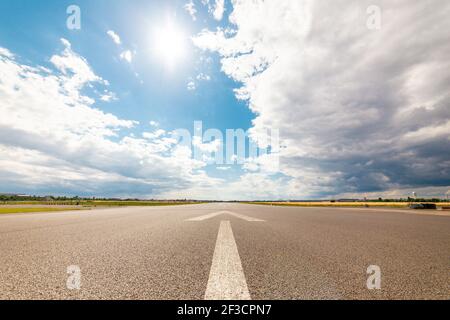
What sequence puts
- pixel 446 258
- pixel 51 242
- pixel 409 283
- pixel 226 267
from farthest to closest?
1. pixel 51 242
2. pixel 446 258
3. pixel 226 267
4. pixel 409 283

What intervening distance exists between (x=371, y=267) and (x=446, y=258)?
70.9 inches

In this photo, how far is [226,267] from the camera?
11.2 ft

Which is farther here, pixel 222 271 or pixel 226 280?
pixel 222 271

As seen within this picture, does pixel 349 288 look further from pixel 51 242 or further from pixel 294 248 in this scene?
pixel 51 242
